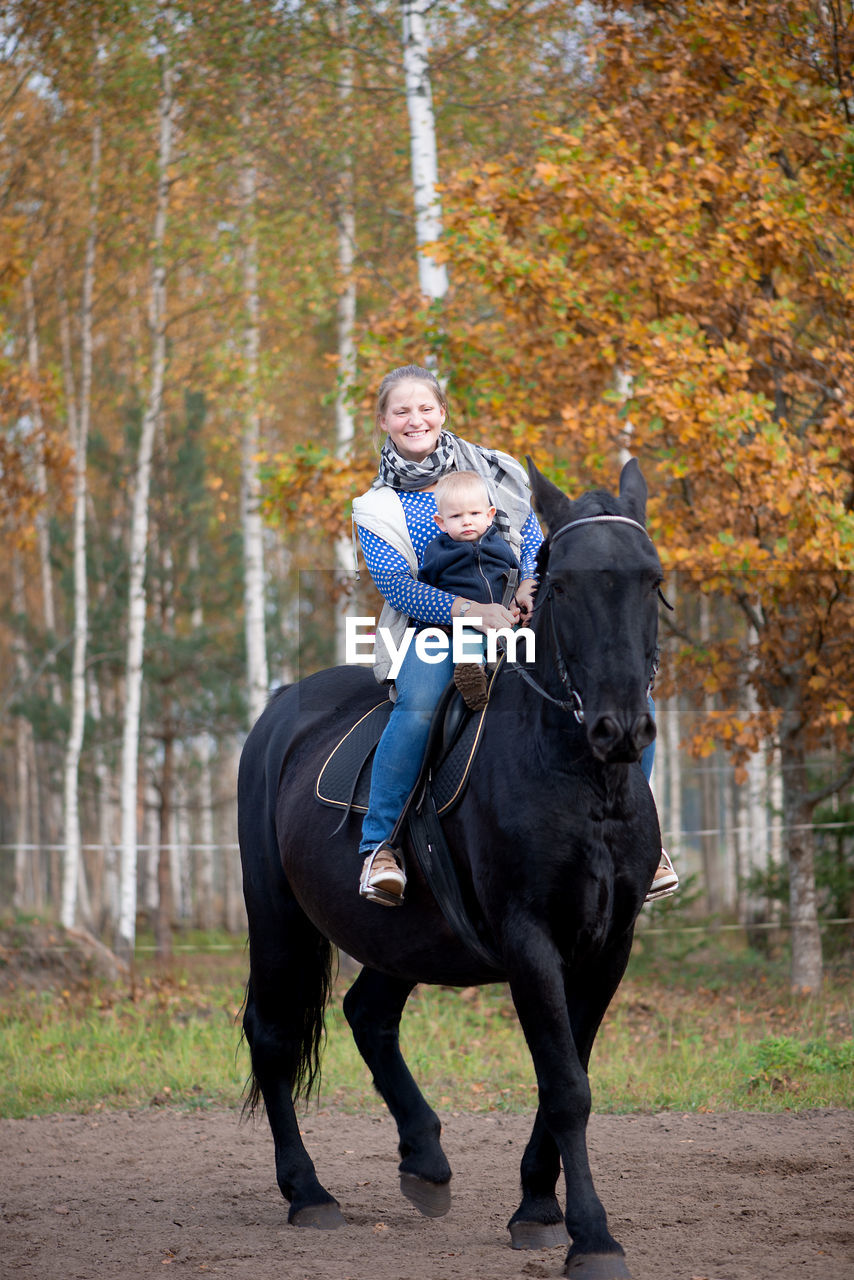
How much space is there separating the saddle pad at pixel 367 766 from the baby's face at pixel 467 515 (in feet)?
2.00

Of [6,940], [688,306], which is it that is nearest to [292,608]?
[6,940]

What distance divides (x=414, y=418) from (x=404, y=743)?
3.94 feet

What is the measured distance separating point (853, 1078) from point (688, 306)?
236 inches

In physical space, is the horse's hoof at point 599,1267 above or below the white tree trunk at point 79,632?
below

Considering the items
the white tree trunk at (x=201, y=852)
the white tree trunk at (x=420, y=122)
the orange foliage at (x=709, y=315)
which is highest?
the white tree trunk at (x=420, y=122)

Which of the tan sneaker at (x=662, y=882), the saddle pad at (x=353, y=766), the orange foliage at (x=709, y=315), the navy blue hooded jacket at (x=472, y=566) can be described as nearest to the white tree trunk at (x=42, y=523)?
the orange foliage at (x=709, y=315)

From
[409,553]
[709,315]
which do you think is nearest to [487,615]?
[409,553]

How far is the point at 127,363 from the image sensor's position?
2450 centimetres

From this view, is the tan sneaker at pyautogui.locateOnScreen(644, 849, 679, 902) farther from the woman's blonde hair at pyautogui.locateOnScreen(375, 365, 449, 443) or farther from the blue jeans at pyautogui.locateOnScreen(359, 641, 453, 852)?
the woman's blonde hair at pyautogui.locateOnScreen(375, 365, 449, 443)

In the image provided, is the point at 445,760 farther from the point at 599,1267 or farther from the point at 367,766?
the point at 599,1267

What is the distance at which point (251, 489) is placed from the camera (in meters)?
13.7

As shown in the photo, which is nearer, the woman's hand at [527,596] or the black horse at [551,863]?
the black horse at [551,863]

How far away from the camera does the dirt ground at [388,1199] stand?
3998mm

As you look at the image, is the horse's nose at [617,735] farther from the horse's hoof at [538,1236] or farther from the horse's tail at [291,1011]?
the horse's tail at [291,1011]
